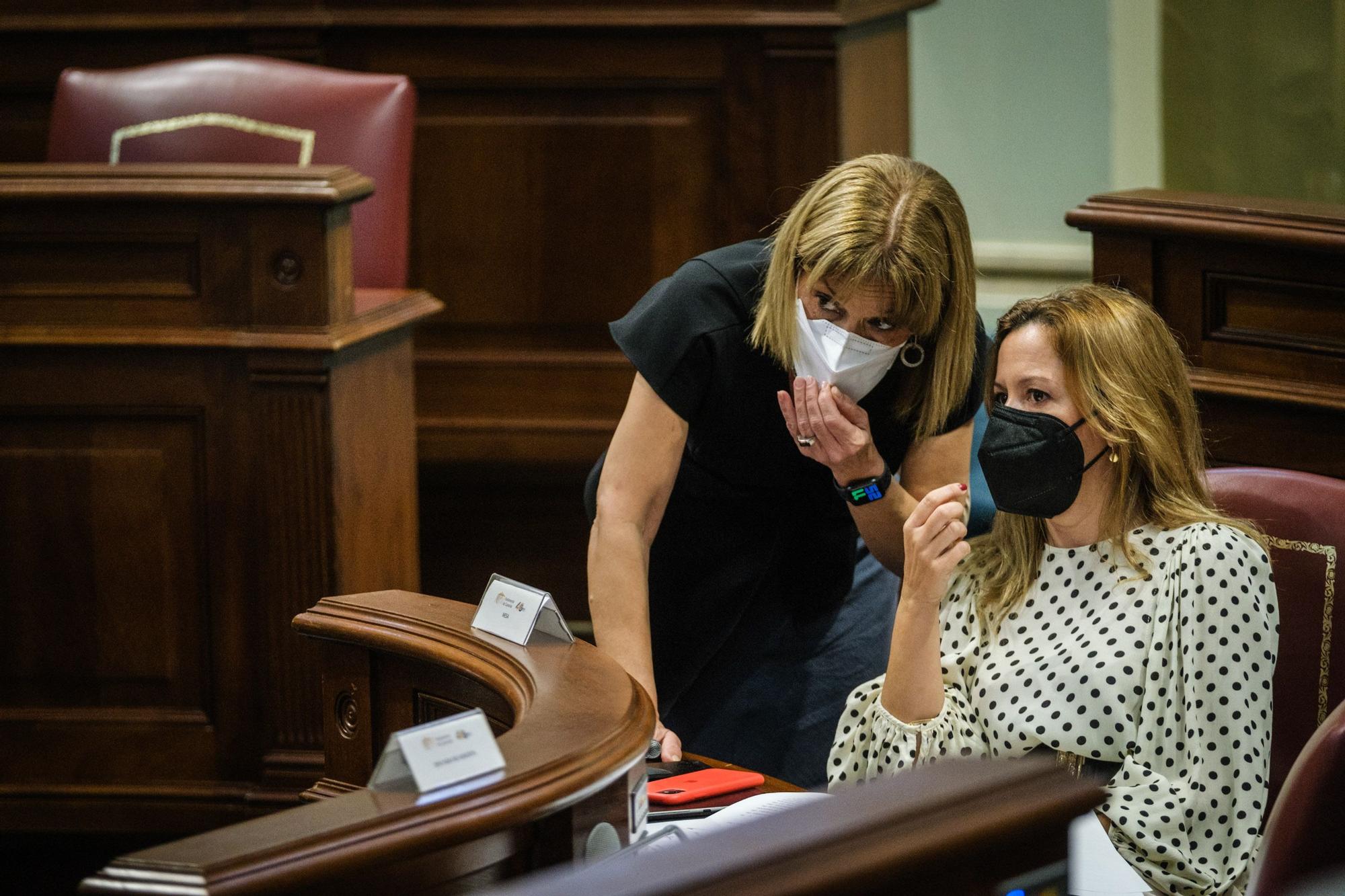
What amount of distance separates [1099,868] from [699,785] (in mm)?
411

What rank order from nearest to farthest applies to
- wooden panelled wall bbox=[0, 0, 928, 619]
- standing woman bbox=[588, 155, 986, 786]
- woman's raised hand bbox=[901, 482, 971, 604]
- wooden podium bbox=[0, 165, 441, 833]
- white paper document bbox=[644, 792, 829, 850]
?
1. white paper document bbox=[644, 792, 829, 850]
2. woman's raised hand bbox=[901, 482, 971, 604]
3. standing woman bbox=[588, 155, 986, 786]
4. wooden podium bbox=[0, 165, 441, 833]
5. wooden panelled wall bbox=[0, 0, 928, 619]

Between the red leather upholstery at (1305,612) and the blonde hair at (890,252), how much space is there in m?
0.44

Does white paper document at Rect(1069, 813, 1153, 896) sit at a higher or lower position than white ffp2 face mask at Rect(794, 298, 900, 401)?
lower

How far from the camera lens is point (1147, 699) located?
174cm

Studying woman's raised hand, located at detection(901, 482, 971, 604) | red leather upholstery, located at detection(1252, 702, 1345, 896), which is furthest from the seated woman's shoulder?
red leather upholstery, located at detection(1252, 702, 1345, 896)

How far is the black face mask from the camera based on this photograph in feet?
5.98

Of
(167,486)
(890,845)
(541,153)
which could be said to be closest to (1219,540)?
(890,845)

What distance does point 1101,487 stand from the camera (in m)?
1.87

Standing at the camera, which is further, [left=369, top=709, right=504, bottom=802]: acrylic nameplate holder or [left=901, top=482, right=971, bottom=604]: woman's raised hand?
[left=901, top=482, right=971, bottom=604]: woman's raised hand

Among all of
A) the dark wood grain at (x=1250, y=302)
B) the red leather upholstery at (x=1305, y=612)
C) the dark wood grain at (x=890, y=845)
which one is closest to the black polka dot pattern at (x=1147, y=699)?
the red leather upholstery at (x=1305, y=612)

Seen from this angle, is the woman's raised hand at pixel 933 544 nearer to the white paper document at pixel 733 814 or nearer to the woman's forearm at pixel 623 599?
the white paper document at pixel 733 814

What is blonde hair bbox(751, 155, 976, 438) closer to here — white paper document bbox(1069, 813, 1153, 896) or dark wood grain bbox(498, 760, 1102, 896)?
white paper document bbox(1069, 813, 1153, 896)

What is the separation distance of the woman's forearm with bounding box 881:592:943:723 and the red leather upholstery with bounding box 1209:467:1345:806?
0.41m

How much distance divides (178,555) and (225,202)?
594 mm
